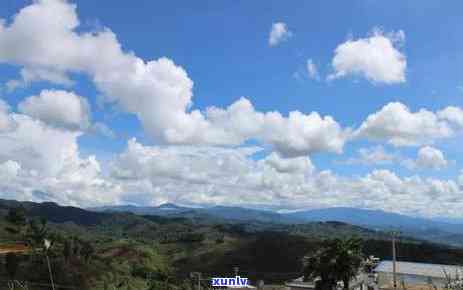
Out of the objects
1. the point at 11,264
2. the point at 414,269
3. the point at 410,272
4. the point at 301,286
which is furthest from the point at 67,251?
the point at 414,269

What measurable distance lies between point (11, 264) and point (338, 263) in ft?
255

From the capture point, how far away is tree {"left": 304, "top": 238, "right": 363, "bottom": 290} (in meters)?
70.2

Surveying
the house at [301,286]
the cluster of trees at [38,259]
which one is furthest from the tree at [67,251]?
the house at [301,286]

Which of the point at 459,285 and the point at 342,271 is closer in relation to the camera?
the point at 459,285

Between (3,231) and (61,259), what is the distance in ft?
155

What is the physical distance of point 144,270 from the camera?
180 metres

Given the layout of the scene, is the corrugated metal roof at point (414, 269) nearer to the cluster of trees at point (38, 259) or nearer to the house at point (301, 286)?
the house at point (301, 286)

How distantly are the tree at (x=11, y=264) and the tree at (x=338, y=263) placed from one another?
72.2 meters

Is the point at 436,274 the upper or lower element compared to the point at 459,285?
lower

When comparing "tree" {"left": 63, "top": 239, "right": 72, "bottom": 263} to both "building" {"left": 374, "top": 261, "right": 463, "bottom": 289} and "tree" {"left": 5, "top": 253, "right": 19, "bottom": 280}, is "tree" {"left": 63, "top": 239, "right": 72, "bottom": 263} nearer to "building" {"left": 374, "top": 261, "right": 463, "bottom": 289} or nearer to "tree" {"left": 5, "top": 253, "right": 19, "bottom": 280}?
"tree" {"left": 5, "top": 253, "right": 19, "bottom": 280}

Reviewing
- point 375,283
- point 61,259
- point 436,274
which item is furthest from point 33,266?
point 436,274

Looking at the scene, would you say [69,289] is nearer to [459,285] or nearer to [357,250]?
[357,250]

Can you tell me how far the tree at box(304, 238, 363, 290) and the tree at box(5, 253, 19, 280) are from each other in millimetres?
72203

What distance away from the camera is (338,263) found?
70.6 meters
